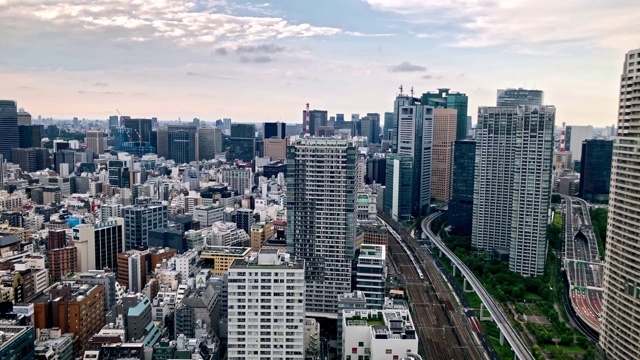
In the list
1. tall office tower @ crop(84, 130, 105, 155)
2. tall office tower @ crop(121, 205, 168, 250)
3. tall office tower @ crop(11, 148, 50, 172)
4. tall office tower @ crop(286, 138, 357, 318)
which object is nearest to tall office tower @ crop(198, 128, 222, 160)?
tall office tower @ crop(84, 130, 105, 155)

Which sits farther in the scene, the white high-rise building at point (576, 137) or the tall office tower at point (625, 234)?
the white high-rise building at point (576, 137)

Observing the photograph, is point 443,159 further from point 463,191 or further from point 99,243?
point 99,243

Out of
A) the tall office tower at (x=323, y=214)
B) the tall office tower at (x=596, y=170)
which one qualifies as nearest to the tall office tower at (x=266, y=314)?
the tall office tower at (x=323, y=214)

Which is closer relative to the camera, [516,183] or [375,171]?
[516,183]

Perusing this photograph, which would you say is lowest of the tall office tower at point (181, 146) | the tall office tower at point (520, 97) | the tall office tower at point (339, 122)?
the tall office tower at point (181, 146)

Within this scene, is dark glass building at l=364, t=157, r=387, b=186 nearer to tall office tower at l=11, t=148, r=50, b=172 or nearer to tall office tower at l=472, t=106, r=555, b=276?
tall office tower at l=472, t=106, r=555, b=276

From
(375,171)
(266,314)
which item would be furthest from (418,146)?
(266,314)

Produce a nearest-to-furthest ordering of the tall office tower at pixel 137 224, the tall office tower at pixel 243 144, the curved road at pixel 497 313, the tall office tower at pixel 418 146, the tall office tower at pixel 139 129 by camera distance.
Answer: the curved road at pixel 497 313
the tall office tower at pixel 137 224
the tall office tower at pixel 418 146
the tall office tower at pixel 243 144
the tall office tower at pixel 139 129

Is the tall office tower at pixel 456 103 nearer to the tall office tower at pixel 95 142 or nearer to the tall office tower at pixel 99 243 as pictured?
the tall office tower at pixel 99 243
